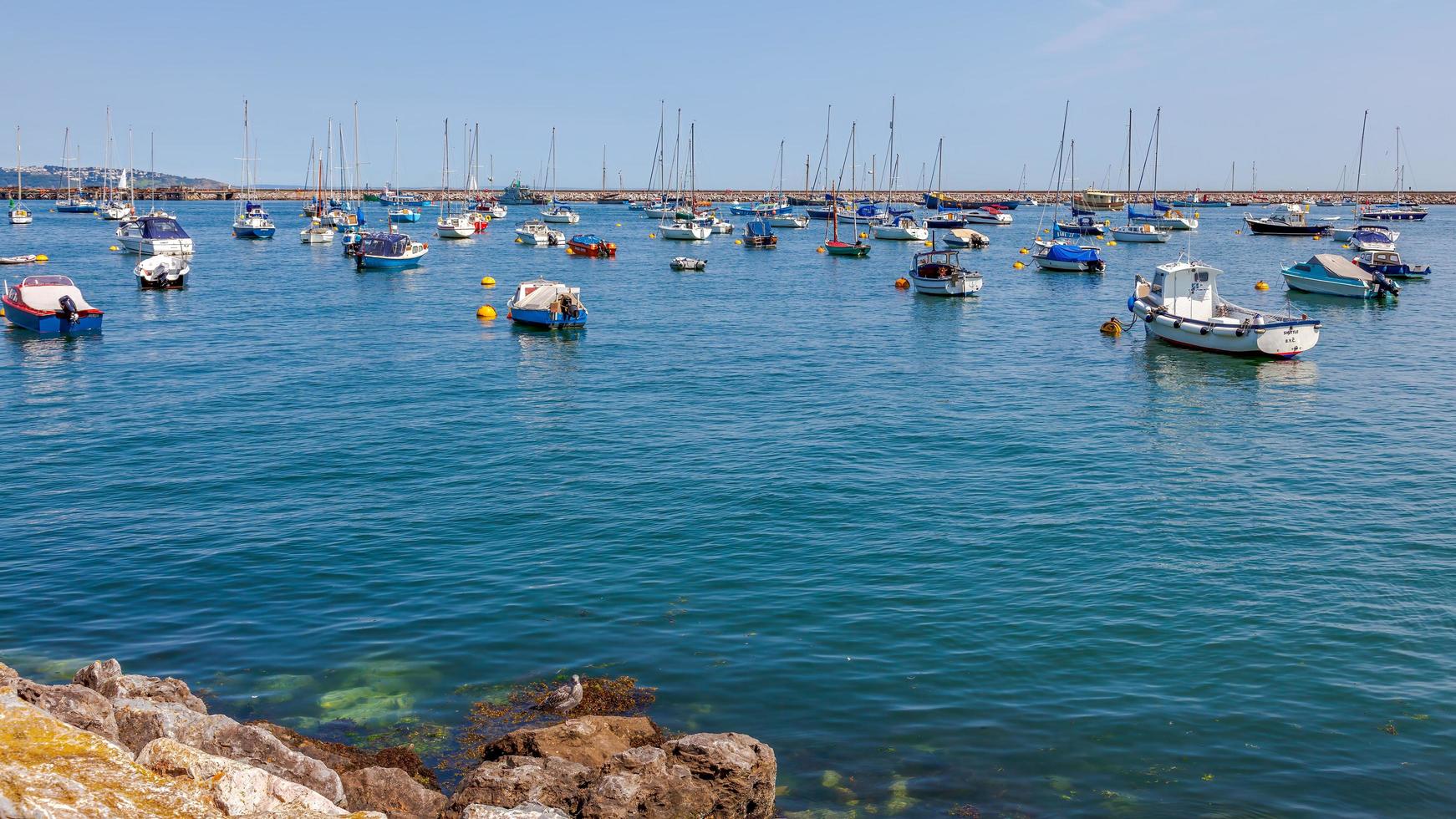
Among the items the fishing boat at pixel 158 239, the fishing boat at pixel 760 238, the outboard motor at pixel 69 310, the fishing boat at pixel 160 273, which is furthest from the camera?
the fishing boat at pixel 760 238

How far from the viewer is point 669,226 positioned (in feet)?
468

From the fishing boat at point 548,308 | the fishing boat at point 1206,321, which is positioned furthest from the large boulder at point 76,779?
the fishing boat at point 1206,321

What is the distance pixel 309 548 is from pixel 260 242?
122m

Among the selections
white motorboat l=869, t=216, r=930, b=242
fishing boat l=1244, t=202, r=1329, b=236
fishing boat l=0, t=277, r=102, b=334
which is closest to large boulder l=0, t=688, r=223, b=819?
fishing boat l=0, t=277, r=102, b=334

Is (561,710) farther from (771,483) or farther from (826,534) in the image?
(771,483)

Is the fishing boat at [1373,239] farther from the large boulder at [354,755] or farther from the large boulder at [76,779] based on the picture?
the large boulder at [76,779]

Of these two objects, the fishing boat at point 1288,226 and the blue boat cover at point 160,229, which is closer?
the blue boat cover at point 160,229

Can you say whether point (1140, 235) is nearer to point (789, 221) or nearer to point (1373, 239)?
point (1373, 239)

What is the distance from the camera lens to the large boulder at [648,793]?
1373 centimetres

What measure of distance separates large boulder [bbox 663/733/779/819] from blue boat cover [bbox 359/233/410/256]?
86519 millimetres

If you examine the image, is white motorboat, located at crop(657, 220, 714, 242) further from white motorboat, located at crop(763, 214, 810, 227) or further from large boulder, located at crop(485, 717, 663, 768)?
large boulder, located at crop(485, 717, 663, 768)

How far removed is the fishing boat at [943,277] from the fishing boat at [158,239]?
6426 centimetres

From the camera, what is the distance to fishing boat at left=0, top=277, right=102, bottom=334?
56719mm

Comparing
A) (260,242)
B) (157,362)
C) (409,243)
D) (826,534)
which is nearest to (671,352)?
(157,362)
